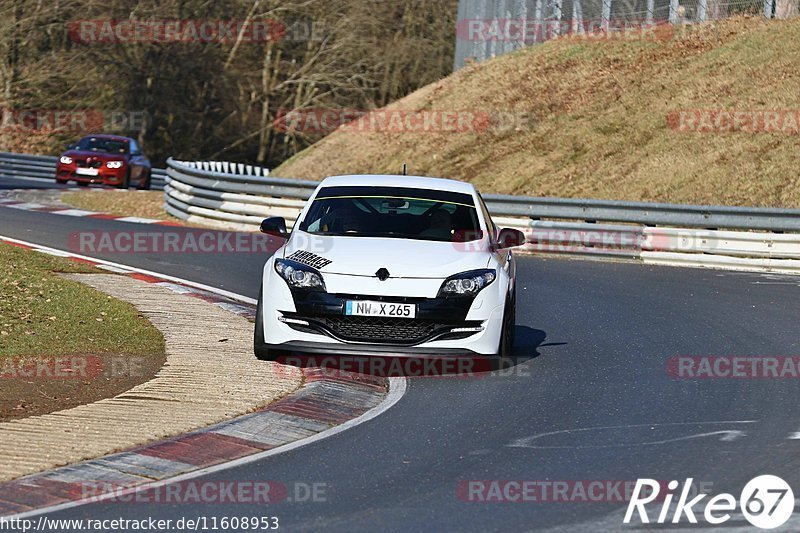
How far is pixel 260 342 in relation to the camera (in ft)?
34.6

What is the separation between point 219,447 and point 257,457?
A: 30cm

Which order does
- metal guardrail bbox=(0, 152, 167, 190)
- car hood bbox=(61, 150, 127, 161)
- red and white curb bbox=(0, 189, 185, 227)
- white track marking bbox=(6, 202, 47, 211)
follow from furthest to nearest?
metal guardrail bbox=(0, 152, 167, 190) < car hood bbox=(61, 150, 127, 161) < white track marking bbox=(6, 202, 47, 211) < red and white curb bbox=(0, 189, 185, 227)

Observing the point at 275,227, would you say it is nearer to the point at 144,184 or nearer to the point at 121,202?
the point at 121,202

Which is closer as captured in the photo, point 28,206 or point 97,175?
point 28,206

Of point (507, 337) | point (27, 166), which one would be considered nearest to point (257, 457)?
point (507, 337)

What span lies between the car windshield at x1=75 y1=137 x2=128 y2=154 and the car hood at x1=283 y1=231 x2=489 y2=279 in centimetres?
2337

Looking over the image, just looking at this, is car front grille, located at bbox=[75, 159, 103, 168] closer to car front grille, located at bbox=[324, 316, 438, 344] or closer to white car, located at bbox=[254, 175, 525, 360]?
white car, located at bbox=[254, 175, 525, 360]

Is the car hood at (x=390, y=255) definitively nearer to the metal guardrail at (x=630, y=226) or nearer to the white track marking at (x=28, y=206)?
the metal guardrail at (x=630, y=226)

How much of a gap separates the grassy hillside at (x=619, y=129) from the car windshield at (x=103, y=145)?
433cm

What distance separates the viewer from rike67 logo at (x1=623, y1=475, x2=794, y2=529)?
6457 mm

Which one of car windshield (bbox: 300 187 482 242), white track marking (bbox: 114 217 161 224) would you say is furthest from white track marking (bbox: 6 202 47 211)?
car windshield (bbox: 300 187 482 242)

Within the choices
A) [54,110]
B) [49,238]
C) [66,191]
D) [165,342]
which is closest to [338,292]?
[165,342]

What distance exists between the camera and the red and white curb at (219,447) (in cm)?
677

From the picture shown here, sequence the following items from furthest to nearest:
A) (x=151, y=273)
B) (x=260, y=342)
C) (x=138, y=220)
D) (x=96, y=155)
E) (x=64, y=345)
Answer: (x=96, y=155) < (x=138, y=220) < (x=151, y=273) < (x=64, y=345) < (x=260, y=342)
